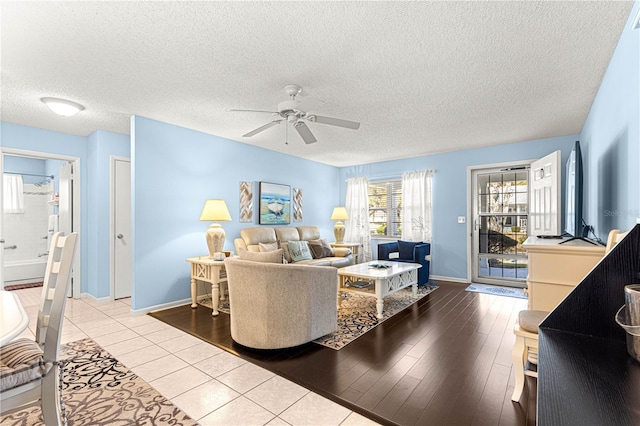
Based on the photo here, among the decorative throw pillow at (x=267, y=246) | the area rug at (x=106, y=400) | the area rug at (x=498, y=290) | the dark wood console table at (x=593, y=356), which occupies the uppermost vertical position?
the dark wood console table at (x=593, y=356)

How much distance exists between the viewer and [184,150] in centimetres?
428

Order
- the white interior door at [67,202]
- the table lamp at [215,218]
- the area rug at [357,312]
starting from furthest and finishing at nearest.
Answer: the white interior door at [67,202]
the table lamp at [215,218]
the area rug at [357,312]

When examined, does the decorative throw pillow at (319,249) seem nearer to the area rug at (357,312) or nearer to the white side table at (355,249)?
the white side table at (355,249)

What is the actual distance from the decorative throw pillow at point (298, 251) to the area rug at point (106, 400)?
2.91m

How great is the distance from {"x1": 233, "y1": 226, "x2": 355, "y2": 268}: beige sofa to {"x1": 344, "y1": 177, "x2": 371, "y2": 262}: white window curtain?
1069 millimetres

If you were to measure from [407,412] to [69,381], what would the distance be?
7.96 feet

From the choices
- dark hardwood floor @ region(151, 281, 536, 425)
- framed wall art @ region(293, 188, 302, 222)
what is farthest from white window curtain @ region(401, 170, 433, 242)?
dark hardwood floor @ region(151, 281, 536, 425)

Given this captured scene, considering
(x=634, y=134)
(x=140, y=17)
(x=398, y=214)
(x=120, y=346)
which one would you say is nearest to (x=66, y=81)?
(x=140, y=17)

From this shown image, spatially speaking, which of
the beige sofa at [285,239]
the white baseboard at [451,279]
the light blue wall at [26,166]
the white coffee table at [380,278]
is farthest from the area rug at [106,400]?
the light blue wall at [26,166]

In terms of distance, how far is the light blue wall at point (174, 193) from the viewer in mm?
3811

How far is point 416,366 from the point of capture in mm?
2426

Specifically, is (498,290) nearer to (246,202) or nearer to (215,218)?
(246,202)

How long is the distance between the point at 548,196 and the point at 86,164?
20.7ft

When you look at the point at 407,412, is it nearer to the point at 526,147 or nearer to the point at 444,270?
the point at 444,270
